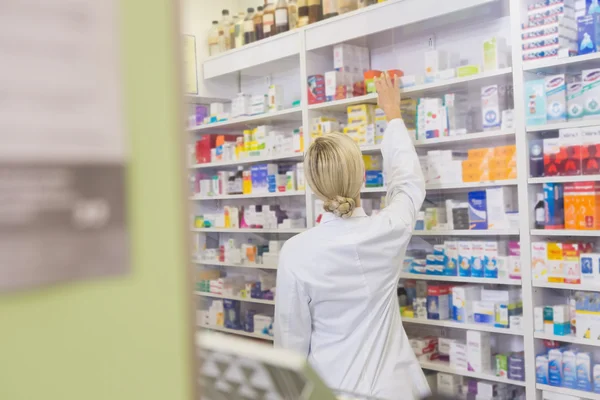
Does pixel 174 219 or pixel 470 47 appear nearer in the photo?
pixel 174 219

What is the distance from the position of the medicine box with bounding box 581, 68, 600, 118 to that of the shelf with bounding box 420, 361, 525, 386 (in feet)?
5.61

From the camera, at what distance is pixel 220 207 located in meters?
6.53

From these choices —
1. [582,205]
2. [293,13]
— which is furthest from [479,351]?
[293,13]

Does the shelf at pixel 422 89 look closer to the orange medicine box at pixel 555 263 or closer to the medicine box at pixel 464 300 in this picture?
the orange medicine box at pixel 555 263

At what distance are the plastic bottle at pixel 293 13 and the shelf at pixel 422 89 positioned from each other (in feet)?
2.48

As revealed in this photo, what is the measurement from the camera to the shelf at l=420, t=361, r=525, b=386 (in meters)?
4.32

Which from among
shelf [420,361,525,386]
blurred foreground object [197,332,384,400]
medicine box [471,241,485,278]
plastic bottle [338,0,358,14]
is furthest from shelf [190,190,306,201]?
blurred foreground object [197,332,384,400]

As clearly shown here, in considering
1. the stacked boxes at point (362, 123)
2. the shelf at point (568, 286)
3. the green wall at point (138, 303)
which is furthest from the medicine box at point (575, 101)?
the green wall at point (138, 303)

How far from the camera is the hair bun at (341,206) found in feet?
10.1

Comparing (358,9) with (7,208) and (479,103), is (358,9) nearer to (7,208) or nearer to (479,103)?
(479,103)

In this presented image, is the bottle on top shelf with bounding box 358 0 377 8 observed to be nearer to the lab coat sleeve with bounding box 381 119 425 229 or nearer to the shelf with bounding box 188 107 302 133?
the shelf with bounding box 188 107 302 133

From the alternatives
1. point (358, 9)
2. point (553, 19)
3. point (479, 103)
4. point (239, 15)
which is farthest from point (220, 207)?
point (553, 19)

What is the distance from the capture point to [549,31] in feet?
13.1

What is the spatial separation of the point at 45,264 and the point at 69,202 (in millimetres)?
77
